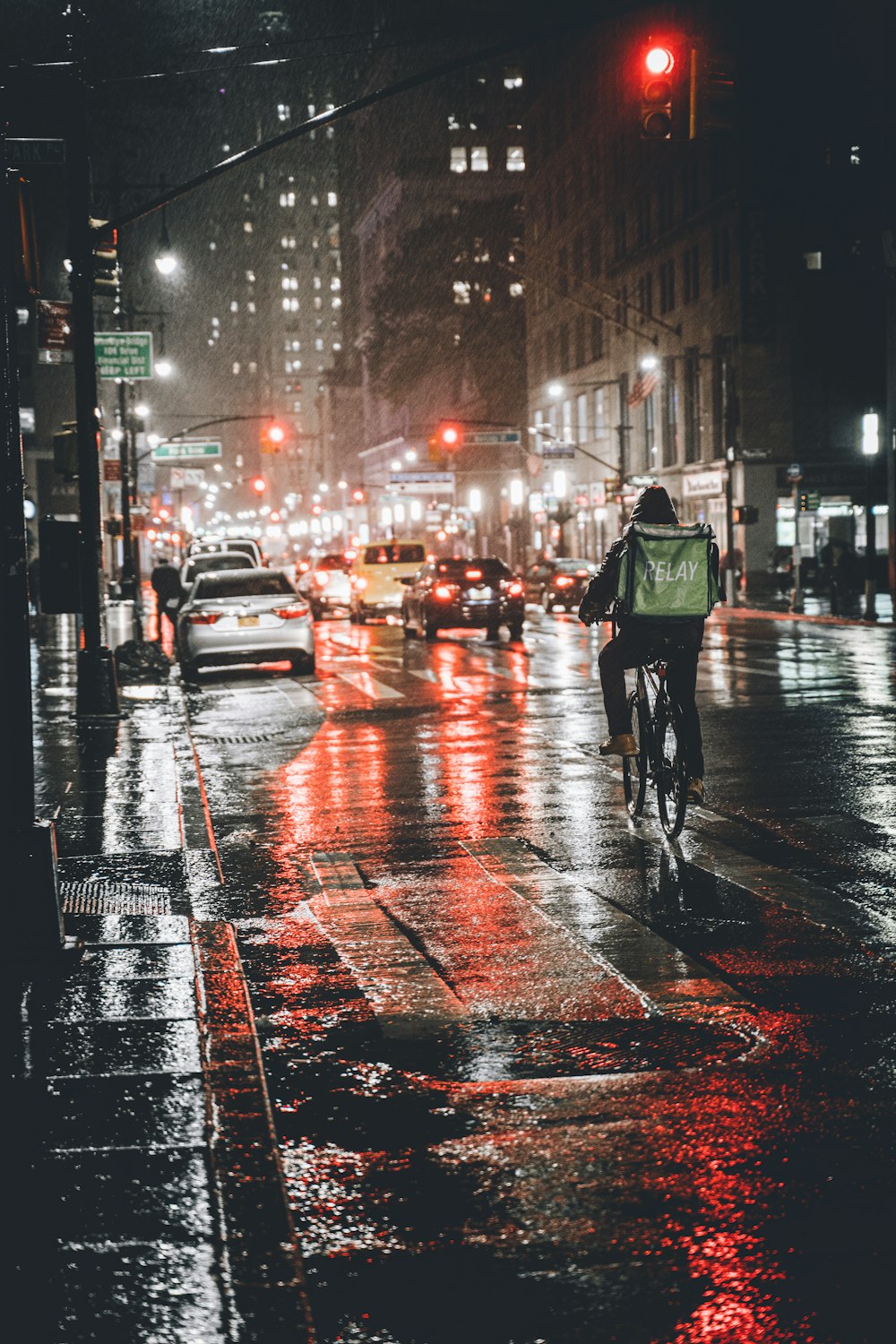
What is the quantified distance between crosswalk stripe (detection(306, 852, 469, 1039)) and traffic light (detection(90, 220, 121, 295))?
1140 centimetres

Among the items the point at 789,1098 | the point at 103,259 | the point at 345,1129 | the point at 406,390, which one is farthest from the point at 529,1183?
the point at 406,390

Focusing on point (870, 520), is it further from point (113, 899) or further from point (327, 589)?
point (113, 899)

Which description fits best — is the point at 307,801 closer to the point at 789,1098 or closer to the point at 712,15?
the point at 789,1098

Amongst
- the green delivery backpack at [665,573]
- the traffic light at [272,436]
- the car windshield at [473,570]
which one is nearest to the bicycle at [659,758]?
the green delivery backpack at [665,573]

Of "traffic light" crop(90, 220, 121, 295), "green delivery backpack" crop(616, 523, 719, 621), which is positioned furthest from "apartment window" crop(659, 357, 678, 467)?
"green delivery backpack" crop(616, 523, 719, 621)

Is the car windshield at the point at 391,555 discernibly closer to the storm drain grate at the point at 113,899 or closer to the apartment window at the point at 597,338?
the storm drain grate at the point at 113,899

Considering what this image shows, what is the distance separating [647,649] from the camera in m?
9.68

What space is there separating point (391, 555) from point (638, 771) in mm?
33132

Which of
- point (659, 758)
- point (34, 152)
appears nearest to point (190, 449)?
point (34, 152)

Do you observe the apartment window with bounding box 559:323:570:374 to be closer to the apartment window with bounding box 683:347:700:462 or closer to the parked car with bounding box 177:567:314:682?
the apartment window with bounding box 683:347:700:462

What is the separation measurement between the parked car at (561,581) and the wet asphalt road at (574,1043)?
38.2 metres

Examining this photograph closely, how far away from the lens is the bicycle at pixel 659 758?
955 cm

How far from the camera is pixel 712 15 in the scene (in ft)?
185

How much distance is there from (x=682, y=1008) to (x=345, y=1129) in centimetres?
168
